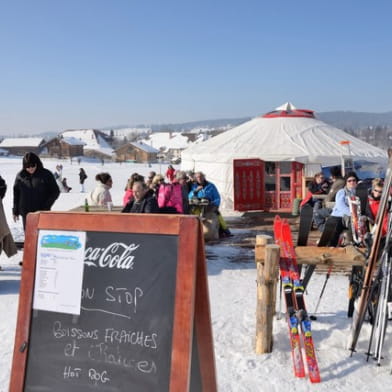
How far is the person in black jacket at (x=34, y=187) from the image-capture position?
18.9 ft

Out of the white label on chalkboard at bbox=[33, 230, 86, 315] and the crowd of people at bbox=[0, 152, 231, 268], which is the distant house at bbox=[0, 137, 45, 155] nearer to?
the crowd of people at bbox=[0, 152, 231, 268]

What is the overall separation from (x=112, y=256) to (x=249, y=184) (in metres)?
11.8

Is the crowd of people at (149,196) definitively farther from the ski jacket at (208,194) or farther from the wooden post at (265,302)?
the wooden post at (265,302)

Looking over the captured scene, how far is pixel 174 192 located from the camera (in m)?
7.14

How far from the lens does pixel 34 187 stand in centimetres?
577

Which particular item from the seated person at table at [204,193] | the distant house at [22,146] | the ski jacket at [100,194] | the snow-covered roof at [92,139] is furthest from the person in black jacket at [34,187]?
the snow-covered roof at [92,139]

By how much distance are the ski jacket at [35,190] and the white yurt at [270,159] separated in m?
8.41

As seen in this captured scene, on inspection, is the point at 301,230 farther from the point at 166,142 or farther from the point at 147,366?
the point at 166,142

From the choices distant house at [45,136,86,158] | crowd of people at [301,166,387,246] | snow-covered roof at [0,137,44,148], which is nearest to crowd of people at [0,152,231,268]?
crowd of people at [301,166,387,246]

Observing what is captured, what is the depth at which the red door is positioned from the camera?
13.8 metres

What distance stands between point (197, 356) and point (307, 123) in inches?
588

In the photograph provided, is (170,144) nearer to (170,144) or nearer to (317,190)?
(170,144)

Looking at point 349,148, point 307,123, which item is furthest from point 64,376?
point 307,123

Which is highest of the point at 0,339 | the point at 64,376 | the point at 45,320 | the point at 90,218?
the point at 90,218
